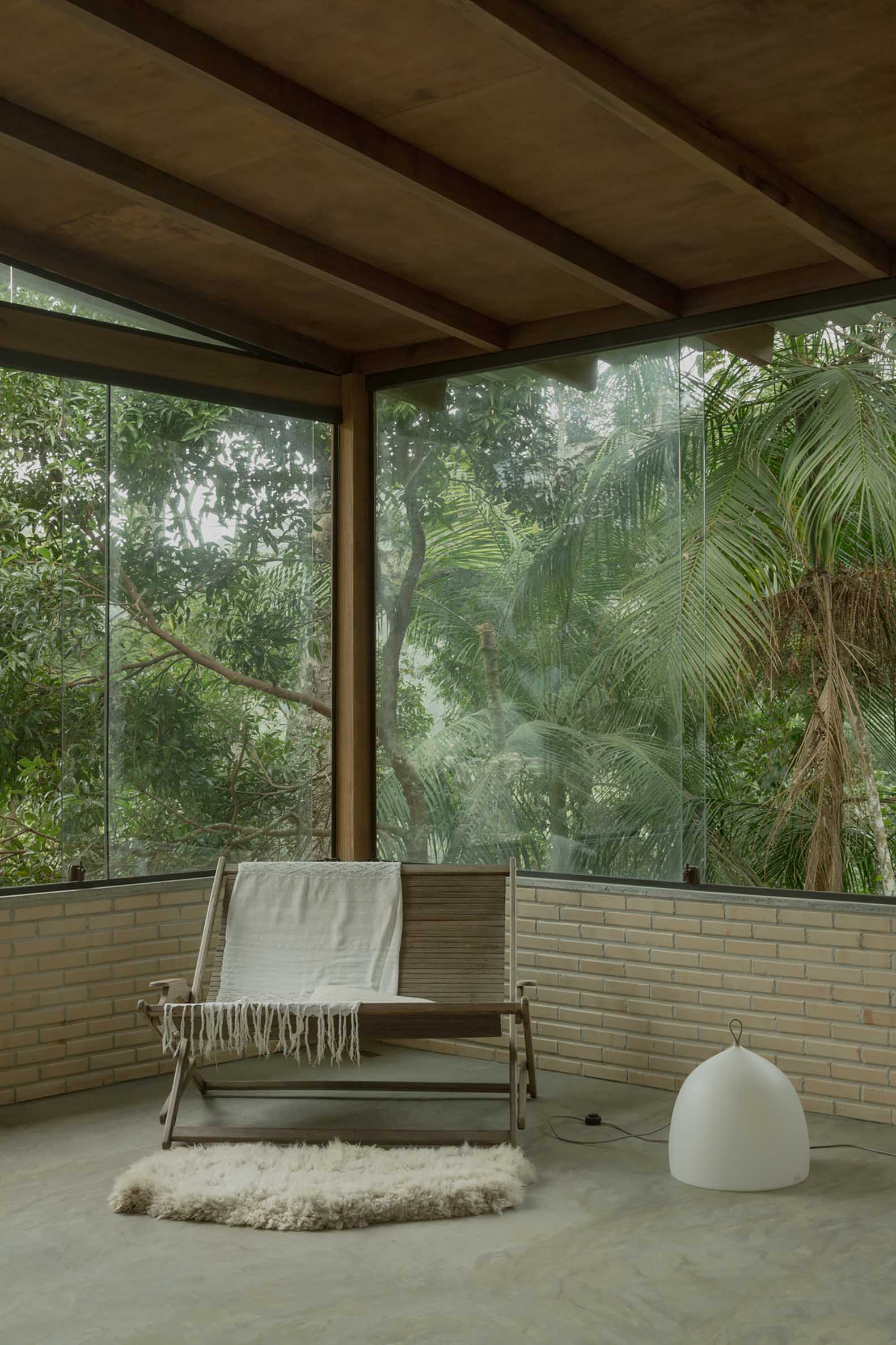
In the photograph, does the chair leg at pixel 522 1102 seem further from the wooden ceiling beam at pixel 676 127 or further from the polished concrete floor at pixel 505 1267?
the wooden ceiling beam at pixel 676 127

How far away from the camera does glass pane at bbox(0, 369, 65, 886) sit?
507 cm

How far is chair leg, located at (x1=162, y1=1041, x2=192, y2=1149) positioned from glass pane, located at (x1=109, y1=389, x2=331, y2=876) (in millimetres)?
1135

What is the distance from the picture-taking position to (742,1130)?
3992mm

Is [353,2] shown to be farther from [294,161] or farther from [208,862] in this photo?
[208,862]

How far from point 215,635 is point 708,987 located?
2522 mm

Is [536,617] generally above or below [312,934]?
above

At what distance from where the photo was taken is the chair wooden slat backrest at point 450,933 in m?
4.88

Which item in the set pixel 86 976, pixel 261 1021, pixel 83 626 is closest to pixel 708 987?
pixel 261 1021

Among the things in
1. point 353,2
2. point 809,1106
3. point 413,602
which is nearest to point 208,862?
point 413,602

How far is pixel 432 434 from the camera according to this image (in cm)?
602

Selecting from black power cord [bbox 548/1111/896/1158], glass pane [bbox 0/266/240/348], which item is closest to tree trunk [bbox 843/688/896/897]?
black power cord [bbox 548/1111/896/1158]

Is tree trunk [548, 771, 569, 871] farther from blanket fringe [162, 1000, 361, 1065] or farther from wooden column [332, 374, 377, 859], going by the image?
blanket fringe [162, 1000, 361, 1065]

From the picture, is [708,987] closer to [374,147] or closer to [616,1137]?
[616,1137]

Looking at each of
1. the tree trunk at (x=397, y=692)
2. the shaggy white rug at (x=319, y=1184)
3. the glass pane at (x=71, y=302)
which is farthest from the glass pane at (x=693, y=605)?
the glass pane at (x=71, y=302)
